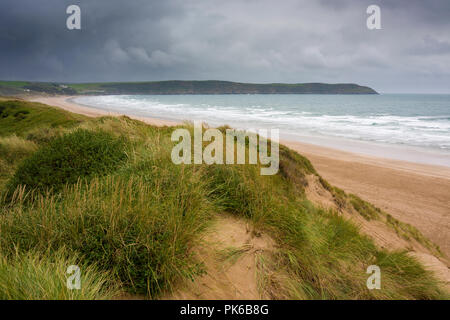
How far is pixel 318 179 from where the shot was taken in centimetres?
936

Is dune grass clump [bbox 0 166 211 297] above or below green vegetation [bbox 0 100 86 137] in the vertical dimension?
below

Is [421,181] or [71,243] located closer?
[71,243]

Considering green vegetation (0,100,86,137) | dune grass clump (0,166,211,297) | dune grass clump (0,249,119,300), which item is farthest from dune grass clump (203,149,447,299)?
green vegetation (0,100,86,137)

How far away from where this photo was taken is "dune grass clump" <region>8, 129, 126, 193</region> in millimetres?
4715

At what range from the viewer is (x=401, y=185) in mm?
12984

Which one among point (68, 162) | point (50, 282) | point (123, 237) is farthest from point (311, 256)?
point (68, 162)

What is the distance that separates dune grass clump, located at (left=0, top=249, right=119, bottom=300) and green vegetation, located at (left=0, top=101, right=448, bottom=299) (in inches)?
0.5

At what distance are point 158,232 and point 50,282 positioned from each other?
105 cm

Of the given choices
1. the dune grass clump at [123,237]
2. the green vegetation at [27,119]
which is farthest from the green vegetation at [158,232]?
the green vegetation at [27,119]

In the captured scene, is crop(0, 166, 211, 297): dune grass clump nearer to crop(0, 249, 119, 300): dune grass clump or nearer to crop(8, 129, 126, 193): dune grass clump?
crop(0, 249, 119, 300): dune grass clump

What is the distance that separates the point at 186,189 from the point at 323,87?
21474cm
